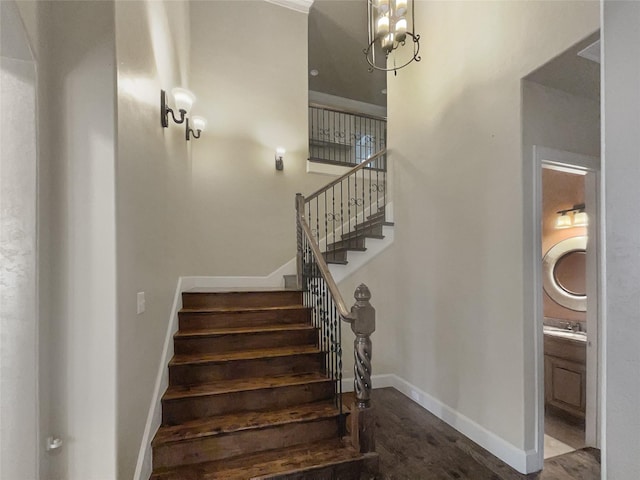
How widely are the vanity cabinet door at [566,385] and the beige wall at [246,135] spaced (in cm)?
325

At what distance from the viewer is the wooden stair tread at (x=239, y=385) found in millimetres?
2320

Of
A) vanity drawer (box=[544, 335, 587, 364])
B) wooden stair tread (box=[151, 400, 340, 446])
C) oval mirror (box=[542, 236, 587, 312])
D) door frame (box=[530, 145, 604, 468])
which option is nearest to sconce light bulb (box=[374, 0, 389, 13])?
door frame (box=[530, 145, 604, 468])

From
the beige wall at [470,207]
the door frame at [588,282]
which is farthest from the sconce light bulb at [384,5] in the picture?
the door frame at [588,282]

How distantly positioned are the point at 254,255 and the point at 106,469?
120 inches

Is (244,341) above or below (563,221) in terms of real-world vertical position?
below

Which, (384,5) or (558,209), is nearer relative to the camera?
(384,5)

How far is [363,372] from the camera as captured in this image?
218 cm

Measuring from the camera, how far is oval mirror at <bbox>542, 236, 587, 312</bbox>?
338 cm

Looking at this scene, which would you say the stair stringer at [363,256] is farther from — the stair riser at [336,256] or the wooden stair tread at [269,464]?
the wooden stair tread at [269,464]

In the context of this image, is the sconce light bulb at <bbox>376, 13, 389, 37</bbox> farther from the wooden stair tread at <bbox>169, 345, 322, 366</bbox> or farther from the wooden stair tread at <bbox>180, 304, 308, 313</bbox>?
the wooden stair tread at <bbox>169, 345, 322, 366</bbox>

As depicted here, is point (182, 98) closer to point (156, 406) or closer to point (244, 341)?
point (244, 341)

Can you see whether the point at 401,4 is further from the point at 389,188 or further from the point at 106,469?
the point at 106,469

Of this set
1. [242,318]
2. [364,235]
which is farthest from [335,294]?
[364,235]

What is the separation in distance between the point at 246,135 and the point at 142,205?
2.72 metres
